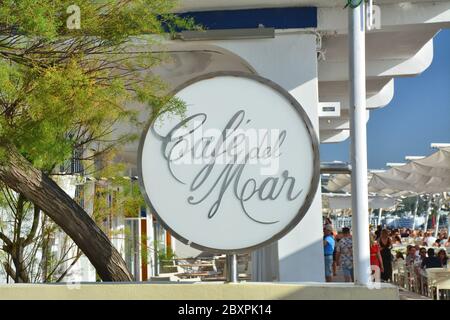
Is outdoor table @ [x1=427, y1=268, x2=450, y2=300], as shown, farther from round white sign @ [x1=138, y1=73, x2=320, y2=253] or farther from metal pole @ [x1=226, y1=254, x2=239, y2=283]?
round white sign @ [x1=138, y1=73, x2=320, y2=253]

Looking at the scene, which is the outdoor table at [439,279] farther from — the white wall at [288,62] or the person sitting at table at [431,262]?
the white wall at [288,62]

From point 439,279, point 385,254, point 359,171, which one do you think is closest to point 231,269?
point 359,171

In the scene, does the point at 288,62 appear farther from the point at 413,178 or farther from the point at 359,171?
Result: the point at 413,178

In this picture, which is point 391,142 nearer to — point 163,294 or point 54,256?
point 54,256

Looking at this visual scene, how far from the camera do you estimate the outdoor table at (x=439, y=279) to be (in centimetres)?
1248

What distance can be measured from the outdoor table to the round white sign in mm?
7963

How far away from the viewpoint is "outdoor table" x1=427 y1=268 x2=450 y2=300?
40.9 feet

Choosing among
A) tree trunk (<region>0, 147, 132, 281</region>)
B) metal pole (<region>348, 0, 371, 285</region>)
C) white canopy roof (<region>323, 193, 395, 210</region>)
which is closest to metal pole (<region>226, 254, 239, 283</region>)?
metal pole (<region>348, 0, 371, 285</region>)

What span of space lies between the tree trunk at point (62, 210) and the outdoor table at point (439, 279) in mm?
6809

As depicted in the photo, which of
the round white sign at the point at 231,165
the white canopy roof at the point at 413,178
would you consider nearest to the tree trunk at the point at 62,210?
the round white sign at the point at 231,165

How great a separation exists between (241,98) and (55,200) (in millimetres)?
2502

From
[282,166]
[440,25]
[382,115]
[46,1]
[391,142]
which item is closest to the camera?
[282,166]
